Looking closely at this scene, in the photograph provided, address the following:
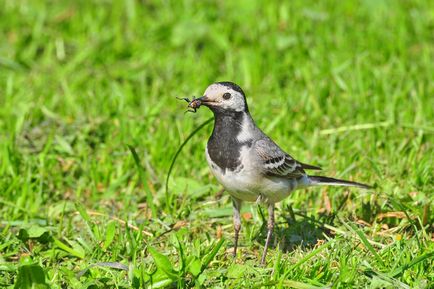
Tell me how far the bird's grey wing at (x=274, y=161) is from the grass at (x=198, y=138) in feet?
1.44

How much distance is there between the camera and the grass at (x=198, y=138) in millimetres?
4715

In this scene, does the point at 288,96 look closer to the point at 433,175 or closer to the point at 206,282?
the point at 433,175

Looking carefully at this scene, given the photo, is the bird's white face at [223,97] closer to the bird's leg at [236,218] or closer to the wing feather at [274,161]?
the wing feather at [274,161]

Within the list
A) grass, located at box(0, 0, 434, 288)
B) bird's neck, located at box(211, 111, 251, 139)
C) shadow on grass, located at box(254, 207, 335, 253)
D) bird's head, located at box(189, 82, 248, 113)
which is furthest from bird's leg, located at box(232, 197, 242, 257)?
bird's head, located at box(189, 82, 248, 113)

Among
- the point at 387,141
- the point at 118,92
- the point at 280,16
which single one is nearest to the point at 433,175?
the point at 387,141

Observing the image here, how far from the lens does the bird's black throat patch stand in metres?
4.82

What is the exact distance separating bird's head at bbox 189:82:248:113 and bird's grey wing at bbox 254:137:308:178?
0.93 ft

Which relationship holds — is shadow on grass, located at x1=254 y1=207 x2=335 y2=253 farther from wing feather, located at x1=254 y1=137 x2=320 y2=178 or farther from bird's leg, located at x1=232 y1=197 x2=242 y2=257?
wing feather, located at x1=254 y1=137 x2=320 y2=178

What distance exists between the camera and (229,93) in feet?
15.8

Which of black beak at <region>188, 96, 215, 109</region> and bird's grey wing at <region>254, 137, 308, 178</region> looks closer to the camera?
black beak at <region>188, 96, 215, 109</region>

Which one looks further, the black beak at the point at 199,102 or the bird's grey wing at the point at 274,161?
the bird's grey wing at the point at 274,161

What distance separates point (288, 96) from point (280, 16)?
1.90 metres

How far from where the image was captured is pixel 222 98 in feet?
15.9

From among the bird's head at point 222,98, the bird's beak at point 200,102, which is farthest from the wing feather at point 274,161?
the bird's beak at point 200,102
